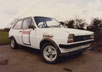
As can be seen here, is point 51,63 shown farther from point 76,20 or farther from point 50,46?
point 76,20

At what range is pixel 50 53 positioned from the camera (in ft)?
11.6

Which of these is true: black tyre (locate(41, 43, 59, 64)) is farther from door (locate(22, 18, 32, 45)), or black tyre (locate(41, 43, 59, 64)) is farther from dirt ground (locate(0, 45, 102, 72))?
door (locate(22, 18, 32, 45))

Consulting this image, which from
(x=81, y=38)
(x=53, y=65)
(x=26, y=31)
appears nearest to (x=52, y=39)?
(x=53, y=65)

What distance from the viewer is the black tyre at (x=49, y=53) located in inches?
131

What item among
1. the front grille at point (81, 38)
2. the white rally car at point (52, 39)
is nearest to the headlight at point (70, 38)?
the white rally car at point (52, 39)

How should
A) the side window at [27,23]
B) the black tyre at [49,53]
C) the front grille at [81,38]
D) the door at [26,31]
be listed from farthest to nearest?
the side window at [27,23] → the door at [26,31] → the black tyre at [49,53] → the front grille at [81,38]

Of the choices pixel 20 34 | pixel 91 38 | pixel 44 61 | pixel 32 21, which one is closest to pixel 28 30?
pixel 32 21

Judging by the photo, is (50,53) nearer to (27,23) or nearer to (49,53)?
(49,53)

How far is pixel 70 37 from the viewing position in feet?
9.91

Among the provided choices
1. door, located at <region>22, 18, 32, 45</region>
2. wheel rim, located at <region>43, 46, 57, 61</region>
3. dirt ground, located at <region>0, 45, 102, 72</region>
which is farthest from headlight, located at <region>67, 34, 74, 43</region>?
door, located at <region>22, 18, 32, 45</region>

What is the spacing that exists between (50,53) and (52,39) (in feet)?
1.81

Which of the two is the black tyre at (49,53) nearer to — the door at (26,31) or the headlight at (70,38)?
the headlight at (70,38)

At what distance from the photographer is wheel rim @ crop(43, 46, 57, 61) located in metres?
3.42

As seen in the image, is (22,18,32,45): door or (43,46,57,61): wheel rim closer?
(43,46,57,61): wheel rim
